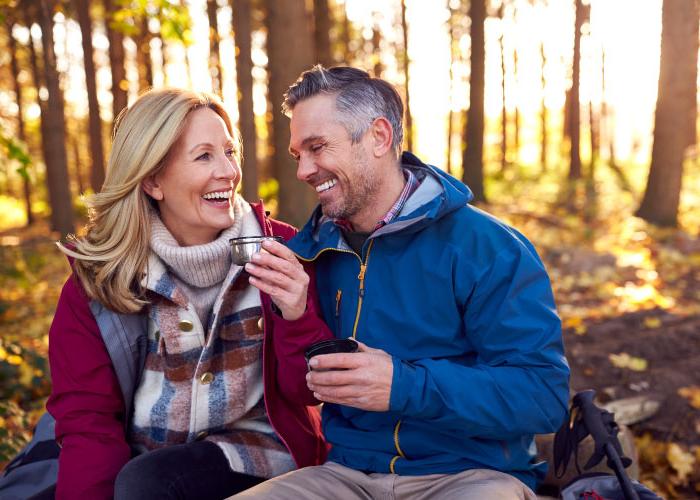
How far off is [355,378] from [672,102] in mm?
10659

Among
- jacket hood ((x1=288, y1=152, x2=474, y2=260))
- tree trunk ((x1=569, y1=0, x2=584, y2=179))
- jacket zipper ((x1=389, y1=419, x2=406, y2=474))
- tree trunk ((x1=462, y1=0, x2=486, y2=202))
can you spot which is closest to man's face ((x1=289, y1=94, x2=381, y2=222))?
jacket hood ((x1=288, y1=152, x2=474, y2=260))

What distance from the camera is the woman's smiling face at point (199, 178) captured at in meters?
2.93

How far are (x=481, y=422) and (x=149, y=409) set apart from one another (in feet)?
4.78

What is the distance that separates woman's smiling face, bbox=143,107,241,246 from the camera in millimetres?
2932

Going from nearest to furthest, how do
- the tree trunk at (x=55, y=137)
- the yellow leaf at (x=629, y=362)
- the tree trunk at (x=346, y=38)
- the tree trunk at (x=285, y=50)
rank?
the yellow leaf at (x=629, y=362) < the tree trunk at (x=285, y=50) < the tree trunk at (x=55, y=137) < the tree trunk at (x=346, y=38)

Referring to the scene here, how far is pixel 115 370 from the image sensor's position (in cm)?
282

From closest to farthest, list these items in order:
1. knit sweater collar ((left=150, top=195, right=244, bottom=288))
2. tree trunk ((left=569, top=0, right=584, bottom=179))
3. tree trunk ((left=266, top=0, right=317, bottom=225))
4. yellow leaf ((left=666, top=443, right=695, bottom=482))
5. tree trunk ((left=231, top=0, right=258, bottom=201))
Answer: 1. knit sweater collar ((left=150, top=195, right=244, bottom=288))
2. yellow leaf ((left=666, top=443, right=695, bottom=482))
3. tree trunk ((left=266, top=0, right=317, bottom=225))
4. tree trunk ((left=231, top=0, right=258, bottom=201))
5. tree trunk ((left=569, top=0, right=584, bottom=179))

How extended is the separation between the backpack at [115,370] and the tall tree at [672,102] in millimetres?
10619

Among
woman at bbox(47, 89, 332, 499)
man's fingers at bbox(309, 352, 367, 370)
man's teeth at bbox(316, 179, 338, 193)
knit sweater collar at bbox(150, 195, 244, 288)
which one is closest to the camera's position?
man's fingers at bbox(309, 352, 367, 370)

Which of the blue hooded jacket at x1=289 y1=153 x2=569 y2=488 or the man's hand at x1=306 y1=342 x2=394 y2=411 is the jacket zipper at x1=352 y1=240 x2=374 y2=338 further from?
the man's hand at x1=306 y1=342 x2=394 y2=411

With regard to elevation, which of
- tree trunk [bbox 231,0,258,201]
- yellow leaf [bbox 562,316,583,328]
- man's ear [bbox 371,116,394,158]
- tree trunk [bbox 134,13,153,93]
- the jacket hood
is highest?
tree trunk [bbox 134,13,153,93]

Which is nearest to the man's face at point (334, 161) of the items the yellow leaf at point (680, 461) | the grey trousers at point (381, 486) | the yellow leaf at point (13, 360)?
the grey trousers at point (381, 486)

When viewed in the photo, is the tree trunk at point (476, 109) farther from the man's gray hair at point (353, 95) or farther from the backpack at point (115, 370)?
the backpack at point (115, 370)

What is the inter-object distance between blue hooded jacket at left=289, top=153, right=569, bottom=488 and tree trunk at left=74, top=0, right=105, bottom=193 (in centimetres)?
1319
